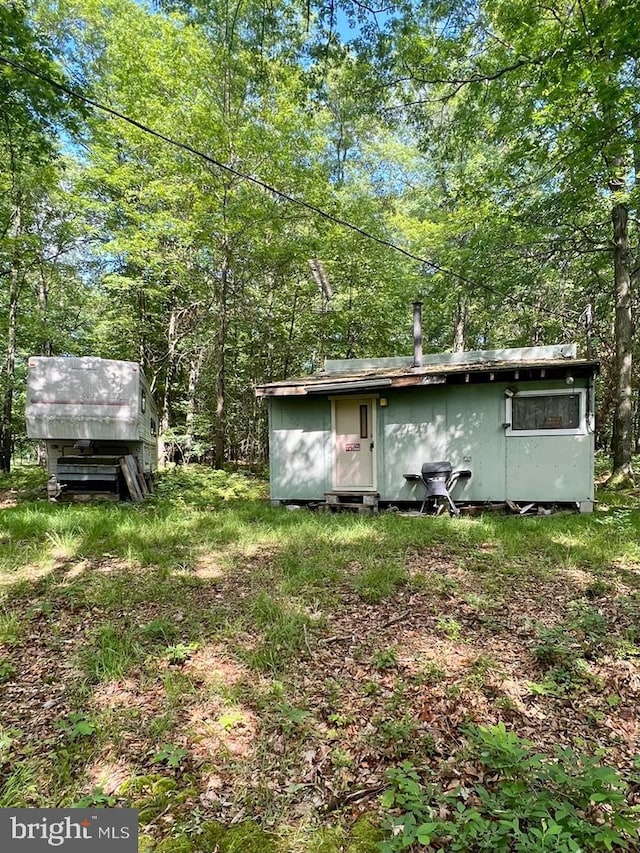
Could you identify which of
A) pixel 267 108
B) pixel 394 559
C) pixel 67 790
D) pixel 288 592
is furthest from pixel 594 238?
pixel 67 790

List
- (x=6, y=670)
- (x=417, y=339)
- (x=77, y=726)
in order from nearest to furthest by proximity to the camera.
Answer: (x=77, y=726) → (x=6, y=670) → (x=417, y=339)

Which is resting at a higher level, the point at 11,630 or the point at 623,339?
the point at 623,339

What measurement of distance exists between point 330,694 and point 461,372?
5.48 m

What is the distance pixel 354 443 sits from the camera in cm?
773

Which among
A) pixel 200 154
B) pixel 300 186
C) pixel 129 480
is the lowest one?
Result: pixel 129 480

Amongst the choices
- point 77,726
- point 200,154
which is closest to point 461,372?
point 200,154

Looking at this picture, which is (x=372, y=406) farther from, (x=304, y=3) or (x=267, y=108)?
(x=267, y=108)

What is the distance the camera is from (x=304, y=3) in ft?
13.8

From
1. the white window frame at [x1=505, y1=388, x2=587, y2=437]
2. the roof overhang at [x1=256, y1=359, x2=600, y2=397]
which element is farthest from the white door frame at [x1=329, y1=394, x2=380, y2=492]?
the white window frame at [x1=505, y1=388, x2=587, y2=437]

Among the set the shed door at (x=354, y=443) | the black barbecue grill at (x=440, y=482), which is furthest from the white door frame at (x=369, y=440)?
the black barbecue grill at (x=440, y=482)

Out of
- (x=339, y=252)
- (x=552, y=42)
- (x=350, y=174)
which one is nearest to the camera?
(x=552, y=42)

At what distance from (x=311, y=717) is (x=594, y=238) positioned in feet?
35.7

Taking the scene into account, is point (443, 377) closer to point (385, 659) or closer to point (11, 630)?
point (385, 659)

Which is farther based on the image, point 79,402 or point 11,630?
point 79,402
